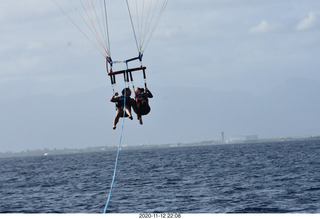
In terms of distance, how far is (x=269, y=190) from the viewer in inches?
2002

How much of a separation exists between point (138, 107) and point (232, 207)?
1821 centimetres

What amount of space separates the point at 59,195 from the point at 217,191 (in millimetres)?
15947

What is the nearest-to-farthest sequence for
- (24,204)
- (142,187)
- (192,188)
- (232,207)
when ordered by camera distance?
(232,207) → (24,204) → (192,188) → (142,187)

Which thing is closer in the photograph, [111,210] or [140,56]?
[140,56]

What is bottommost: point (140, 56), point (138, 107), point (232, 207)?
point (232, 207)

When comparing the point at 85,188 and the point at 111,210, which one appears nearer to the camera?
the point at 111,210

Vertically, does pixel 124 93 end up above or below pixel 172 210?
above

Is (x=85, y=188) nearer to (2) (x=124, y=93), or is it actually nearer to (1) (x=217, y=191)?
(1) (x=217, y=191)

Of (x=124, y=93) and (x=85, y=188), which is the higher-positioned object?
(x=124, y=93)

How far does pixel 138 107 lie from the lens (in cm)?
2420

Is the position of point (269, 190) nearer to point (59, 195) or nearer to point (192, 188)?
point (192, 188)
